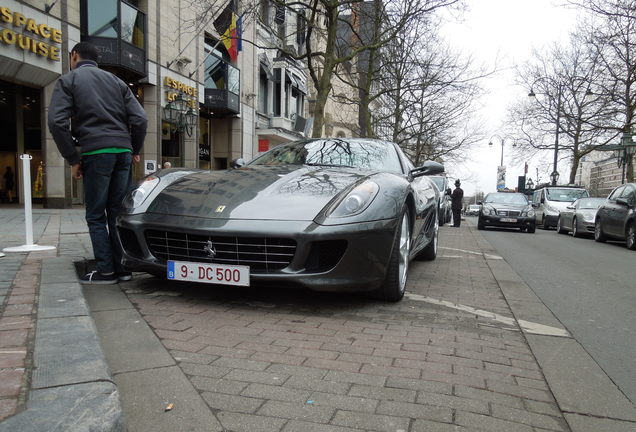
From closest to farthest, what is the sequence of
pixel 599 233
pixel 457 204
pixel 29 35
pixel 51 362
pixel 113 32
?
1. pixel 51 362
2. pixel 599 233
3. pixel 29 35
4. pixel 113 32
5. pixel 457 204

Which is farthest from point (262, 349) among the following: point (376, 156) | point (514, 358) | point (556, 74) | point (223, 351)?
point (556, 74)

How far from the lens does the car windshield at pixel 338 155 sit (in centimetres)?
445

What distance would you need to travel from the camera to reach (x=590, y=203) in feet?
47.3

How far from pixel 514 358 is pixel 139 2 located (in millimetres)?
18672

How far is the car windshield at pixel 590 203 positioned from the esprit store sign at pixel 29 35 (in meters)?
15.8

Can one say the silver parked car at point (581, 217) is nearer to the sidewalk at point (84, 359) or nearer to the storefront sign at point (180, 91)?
the sidewalk at point (84, 359)

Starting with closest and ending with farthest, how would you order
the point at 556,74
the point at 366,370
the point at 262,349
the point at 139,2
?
the point at 366,370, the point at 262,349, the point at 139,2, the point at 556,74

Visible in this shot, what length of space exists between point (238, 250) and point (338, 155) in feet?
6.07

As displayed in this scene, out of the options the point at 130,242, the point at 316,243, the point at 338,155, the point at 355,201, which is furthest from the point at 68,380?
the point at 338,155

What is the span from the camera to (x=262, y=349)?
8.05ft

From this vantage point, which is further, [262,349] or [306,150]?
[306,150]

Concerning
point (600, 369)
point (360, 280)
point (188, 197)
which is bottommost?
point (600, 369)

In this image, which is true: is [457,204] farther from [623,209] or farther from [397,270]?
[397,270]

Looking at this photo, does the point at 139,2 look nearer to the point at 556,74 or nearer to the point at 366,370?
the point at 366,370
